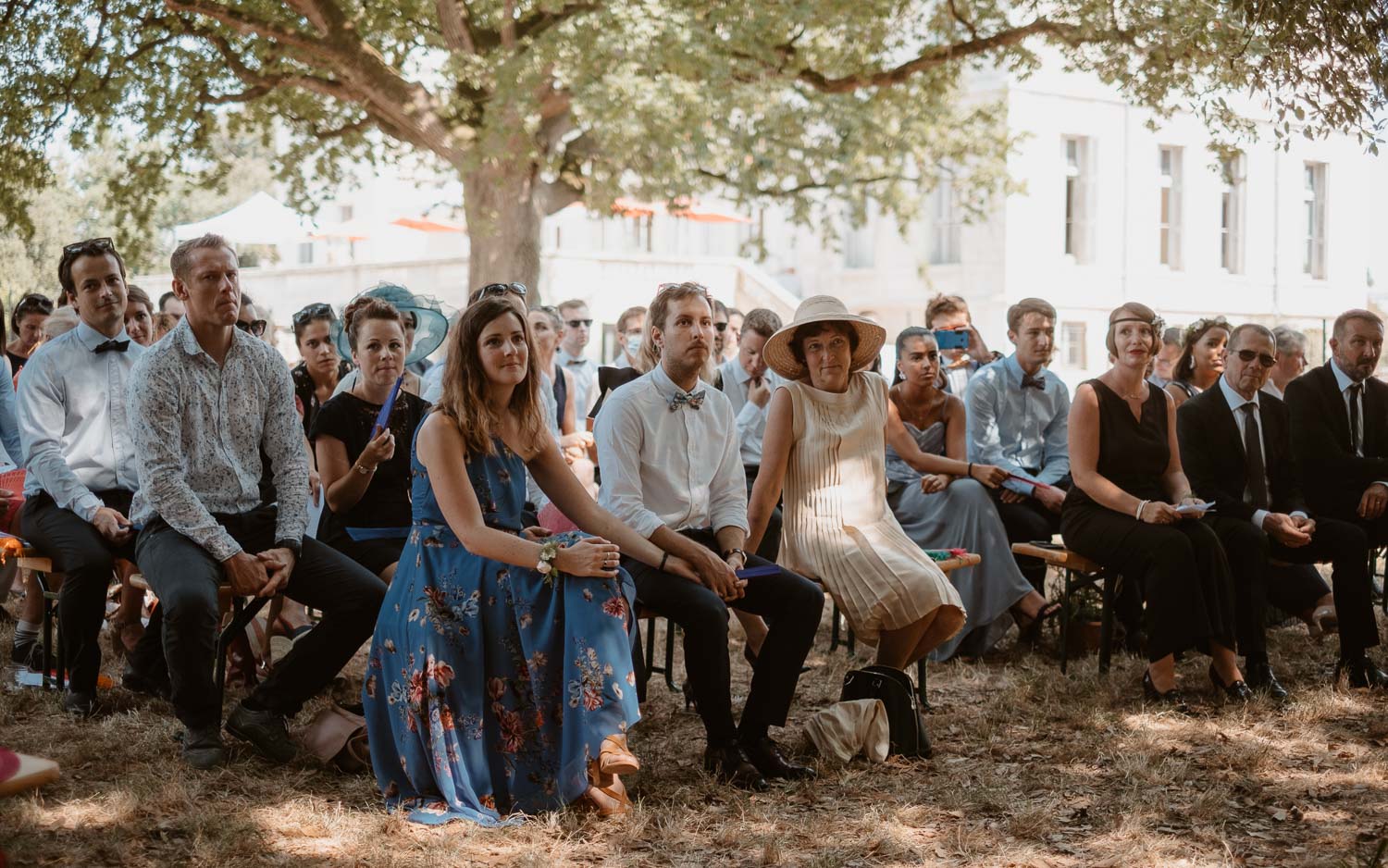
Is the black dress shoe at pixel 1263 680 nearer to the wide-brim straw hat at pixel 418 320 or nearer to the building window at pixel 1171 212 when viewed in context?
the wide-brim straw hat at pixel 418 320

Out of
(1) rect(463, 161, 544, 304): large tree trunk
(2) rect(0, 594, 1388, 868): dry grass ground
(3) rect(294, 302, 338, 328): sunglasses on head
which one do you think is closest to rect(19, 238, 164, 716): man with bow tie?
(2) rect(0, 594, 1388, 868): dry grass ground

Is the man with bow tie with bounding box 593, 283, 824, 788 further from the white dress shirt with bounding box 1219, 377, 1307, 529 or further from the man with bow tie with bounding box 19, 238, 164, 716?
the white dress shirt with bounding box 1219, 377, 1307, 529

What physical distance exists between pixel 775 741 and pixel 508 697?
4.04ft

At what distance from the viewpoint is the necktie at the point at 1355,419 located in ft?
21.8

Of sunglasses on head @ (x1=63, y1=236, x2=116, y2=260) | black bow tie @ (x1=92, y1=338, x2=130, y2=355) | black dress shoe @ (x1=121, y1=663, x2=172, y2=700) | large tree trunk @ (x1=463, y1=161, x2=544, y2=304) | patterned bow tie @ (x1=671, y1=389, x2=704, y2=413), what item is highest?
large tree trunk @ (x1=463, y1=161, x2=544, y2=304)

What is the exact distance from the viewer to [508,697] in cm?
441

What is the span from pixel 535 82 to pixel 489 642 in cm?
920

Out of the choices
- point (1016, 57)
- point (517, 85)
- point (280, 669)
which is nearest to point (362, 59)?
point (517, 85)

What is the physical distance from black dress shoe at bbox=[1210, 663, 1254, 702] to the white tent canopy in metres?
12.5

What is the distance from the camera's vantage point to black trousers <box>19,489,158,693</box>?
5.38 metres

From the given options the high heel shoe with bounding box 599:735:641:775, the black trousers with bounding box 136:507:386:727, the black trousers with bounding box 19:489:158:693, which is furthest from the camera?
the black trousers with bounding box 19:489:158:693

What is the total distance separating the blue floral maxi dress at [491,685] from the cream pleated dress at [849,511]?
1144 millimetres

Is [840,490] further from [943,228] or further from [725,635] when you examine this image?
[943,228]

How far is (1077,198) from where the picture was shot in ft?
83.4
